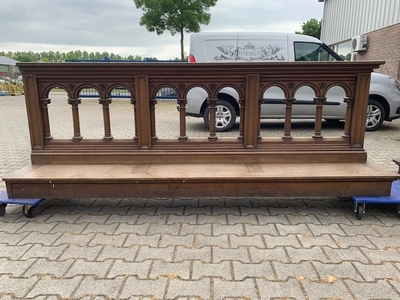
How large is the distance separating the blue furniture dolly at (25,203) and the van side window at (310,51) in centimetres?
654

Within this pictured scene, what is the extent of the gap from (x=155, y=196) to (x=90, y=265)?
38.2 inches

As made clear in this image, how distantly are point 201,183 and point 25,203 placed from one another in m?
1.70

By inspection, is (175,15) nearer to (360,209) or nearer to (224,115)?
(224,115)

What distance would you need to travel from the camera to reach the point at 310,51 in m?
7.64

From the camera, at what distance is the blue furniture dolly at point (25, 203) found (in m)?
3.05

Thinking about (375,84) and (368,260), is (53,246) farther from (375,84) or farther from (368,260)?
(375,84)

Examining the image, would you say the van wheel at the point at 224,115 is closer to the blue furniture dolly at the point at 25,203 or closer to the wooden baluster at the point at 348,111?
the wooden baluster at the point at 348,111

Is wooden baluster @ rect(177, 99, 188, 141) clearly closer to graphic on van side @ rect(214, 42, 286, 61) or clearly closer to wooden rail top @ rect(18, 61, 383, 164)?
wooden rail top @ rect(18, 61, 383, 164)

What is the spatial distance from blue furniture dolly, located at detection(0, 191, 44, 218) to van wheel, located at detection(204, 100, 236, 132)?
5.09 m

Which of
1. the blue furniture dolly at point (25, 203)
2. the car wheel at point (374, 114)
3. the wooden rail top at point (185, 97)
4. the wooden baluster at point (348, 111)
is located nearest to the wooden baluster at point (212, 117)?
the wooden rail top at point (185, 97)

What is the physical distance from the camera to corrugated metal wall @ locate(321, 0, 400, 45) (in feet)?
39.8

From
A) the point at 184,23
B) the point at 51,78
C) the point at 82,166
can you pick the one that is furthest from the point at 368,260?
the point at 184,23

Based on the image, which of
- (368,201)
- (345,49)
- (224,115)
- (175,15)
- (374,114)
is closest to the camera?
(368,201)

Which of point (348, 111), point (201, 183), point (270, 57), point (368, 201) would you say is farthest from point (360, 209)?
point (270, 57)
